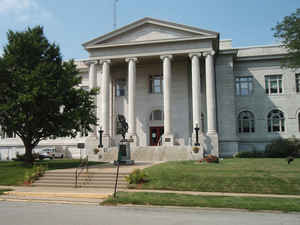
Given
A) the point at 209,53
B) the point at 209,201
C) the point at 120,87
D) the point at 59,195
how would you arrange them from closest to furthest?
the point at 209,201
the point at 59,195
the point at 209,53
the point at 120,87

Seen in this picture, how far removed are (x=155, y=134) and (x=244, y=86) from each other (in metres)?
13.6

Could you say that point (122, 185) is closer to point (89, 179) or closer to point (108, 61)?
point (89, 179)

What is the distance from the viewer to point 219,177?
17016mm

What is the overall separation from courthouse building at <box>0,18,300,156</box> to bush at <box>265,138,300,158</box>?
307 centimetres

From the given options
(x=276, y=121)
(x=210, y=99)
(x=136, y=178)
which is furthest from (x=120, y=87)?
(x=136, y=178)

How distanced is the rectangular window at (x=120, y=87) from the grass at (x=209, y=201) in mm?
29837

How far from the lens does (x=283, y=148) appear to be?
35.4 meters

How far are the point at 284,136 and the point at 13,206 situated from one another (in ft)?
116

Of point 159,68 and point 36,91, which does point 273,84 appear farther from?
point 36,91

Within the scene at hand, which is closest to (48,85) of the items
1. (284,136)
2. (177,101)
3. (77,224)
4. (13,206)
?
(13,206)

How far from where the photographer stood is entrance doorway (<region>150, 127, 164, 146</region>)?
40938 millimetres

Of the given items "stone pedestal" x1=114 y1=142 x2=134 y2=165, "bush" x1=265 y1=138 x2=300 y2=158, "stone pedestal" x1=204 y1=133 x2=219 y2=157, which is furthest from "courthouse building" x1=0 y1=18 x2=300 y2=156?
"stone pedestal" x1=114 y1=142 x2=134 y2=165

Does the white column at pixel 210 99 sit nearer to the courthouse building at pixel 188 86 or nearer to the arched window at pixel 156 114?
the courthouse building at pixel 188 86

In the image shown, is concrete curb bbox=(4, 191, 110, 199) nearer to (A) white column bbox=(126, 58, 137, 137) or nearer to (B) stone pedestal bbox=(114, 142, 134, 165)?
(B) stone pedestal bbox=(114, 142, 134, 165)
